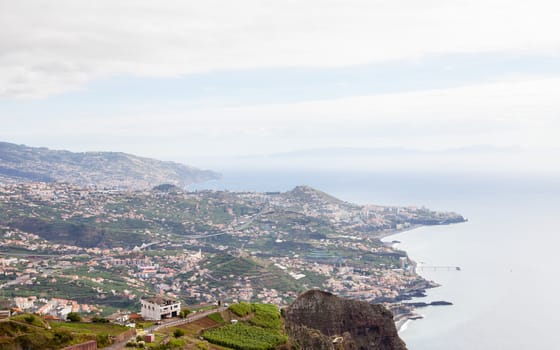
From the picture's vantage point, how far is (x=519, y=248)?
11200 cm

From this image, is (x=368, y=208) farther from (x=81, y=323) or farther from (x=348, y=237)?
(x=81, y=323)

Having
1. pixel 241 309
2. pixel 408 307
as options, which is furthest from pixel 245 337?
pixel 408 307

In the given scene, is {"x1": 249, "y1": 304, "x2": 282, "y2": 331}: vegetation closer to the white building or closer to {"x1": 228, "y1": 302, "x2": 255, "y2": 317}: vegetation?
{"x1": 228, "y1": 302, "x2": 255, "y2": 317}: vegetation

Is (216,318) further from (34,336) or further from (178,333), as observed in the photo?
(34,336)

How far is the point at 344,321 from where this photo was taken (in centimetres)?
3934

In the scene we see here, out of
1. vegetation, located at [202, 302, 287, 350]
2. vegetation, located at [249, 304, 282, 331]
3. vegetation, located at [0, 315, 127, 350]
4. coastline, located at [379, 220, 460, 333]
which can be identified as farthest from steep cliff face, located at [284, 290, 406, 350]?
coastline, located at [379, 220, 460, 333]

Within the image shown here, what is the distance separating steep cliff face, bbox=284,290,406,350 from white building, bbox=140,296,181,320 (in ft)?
24.5

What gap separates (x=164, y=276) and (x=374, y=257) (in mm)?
41127

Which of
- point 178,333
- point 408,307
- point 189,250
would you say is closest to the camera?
point 178,333

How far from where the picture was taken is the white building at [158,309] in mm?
32562

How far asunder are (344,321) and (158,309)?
14.4 metres

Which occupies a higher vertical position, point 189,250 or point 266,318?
point 266,318

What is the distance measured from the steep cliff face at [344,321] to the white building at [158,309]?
7468 millimetres

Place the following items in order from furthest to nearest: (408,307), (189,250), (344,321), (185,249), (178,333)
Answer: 1. (185,249)
2. (189,250)
3. (408,307)
4. (344,321)
5. (178,333)
